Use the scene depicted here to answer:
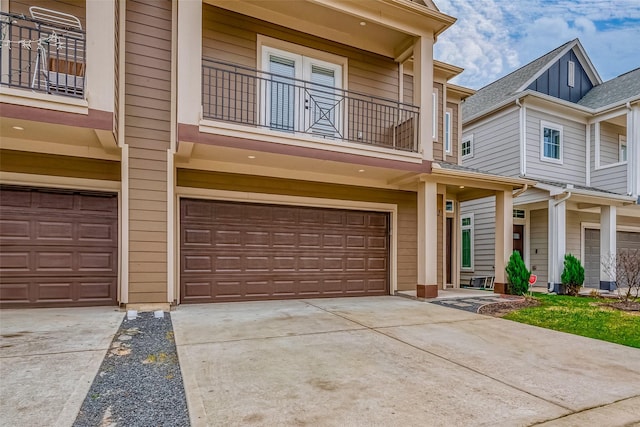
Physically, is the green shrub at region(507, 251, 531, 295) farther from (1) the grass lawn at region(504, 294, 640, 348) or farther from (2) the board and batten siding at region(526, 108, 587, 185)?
(2) the board and batten siding at region(526, 108, 587, 185)

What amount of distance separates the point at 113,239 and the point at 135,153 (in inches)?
63.2

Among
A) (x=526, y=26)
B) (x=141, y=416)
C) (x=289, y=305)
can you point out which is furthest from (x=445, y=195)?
(x=526, y=26)

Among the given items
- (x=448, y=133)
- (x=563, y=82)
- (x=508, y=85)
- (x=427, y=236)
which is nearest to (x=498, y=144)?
(x=508, y=85)

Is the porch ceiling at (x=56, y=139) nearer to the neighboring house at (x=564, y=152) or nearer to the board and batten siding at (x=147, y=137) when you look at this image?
the board and batten siding at (x=147, y=137)

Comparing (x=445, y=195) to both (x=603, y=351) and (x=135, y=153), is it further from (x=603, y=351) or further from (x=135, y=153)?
(x=135, y=153)

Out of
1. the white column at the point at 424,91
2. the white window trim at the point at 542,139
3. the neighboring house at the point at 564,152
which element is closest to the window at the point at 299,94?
the white column at the point at 424,91

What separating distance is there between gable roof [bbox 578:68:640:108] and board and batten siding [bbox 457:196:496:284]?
496 centimetres

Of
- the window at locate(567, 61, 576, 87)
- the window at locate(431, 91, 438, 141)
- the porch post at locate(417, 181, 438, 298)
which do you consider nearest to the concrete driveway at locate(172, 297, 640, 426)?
the porch post at locate(417, 181, 438, 298)

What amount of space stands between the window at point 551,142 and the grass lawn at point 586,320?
5.85m

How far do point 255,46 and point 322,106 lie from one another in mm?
1870

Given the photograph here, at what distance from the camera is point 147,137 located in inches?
249

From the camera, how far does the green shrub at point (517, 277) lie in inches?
338

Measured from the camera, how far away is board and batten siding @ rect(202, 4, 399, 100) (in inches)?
285

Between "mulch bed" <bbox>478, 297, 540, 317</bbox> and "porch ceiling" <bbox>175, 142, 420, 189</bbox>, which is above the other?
"porch ceiling" <bbox>175, 142, 420, 189</bbox>
